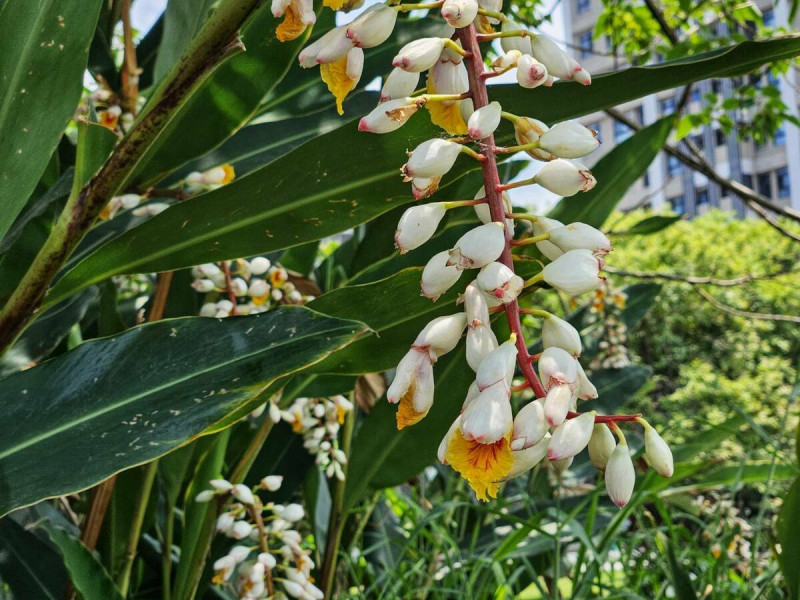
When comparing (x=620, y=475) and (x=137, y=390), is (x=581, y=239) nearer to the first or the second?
(x=620, y=475)

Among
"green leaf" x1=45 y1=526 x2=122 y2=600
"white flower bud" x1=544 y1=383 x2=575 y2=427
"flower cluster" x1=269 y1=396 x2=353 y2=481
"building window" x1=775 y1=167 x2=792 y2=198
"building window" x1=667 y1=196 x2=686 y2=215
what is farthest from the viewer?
"building window" x1=667 y1=196 x2=686 y2=215

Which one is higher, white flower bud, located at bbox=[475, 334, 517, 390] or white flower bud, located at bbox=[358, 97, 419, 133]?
white flower bud, located at bbox=[358, 97, 419, 133]

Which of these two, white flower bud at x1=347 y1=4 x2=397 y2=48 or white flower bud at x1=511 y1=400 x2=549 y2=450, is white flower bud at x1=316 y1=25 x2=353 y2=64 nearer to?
white flower bud at x1=347 y1=4 x2=397 y2=48

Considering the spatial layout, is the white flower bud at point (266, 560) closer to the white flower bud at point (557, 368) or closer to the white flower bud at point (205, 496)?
the white flower bud at point (205, 496)

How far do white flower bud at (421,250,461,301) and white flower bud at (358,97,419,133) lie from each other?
0.24 feet

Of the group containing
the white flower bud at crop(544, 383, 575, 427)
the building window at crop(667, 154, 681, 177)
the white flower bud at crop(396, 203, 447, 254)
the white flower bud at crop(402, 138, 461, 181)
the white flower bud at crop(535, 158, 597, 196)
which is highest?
the white flower bud at crop(402, 138, 461, 181)

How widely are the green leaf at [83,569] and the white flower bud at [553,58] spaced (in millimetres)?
447

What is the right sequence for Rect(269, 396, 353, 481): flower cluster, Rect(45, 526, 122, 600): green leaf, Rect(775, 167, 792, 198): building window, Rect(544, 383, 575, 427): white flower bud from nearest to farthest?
1. Rect(544, 383, 575, 427): white flower bud
2. Rect(45, 526, 122, 600): green leaf
3. Rect(269, 396, 353, 481): flower cluster
4. Rect(775, 167, 792, 198): building window

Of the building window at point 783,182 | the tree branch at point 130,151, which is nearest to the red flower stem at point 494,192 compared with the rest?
the tree branch at point 130,151

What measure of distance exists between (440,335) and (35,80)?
0.38m

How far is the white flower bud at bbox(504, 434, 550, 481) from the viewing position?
0.35 meters

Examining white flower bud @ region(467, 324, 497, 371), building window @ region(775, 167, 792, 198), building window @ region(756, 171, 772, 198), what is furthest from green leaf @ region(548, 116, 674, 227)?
building window @ region(756, 171, 772, 198)

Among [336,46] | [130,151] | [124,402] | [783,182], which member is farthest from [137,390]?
[783,182]

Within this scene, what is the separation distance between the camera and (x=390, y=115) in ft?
1.33
